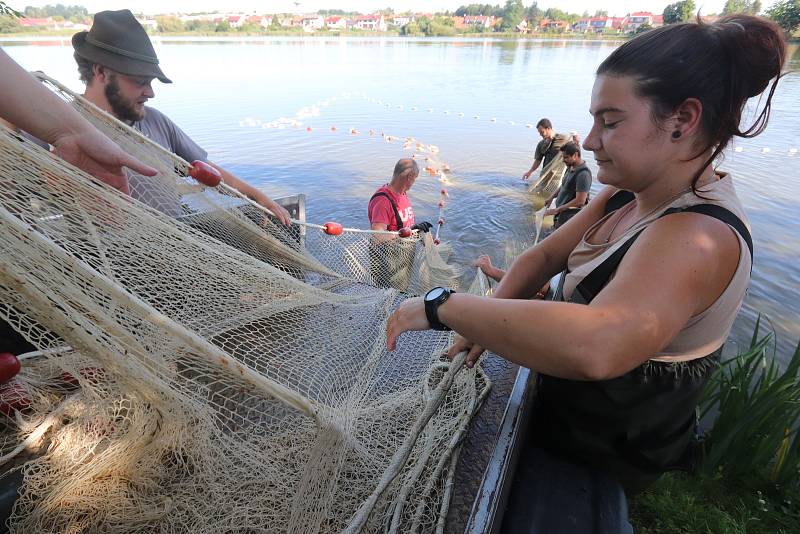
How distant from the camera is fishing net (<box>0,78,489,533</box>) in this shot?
1.20m

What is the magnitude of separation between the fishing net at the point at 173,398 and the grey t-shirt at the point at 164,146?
91cm

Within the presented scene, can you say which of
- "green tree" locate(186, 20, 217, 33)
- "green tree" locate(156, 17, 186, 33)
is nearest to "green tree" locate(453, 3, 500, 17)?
"green tree" locate(186, 20, 217, 33)

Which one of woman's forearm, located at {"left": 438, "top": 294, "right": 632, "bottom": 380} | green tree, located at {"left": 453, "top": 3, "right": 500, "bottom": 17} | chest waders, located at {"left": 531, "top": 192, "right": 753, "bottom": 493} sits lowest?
chest waders, located at {"left": 531, "top": 192, "right": 753, "bottom": 493}

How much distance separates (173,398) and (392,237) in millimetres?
3127

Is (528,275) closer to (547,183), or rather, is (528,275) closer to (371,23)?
(547,183)

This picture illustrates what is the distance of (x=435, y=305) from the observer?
1.26 meters

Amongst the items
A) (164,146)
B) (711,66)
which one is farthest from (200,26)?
(711,66)

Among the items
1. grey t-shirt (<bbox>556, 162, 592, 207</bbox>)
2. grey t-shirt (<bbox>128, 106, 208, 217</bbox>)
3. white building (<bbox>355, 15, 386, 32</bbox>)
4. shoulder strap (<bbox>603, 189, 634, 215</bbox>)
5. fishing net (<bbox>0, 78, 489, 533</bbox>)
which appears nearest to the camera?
fishing net (<bbox>0, 78, 489, 533</bbox>)

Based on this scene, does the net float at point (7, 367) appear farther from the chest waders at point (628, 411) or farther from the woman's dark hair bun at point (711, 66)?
the woman's dark hair bun at point (711, 66)

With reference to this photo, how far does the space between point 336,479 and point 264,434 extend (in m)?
0.41

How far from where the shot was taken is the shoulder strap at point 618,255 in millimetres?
1077

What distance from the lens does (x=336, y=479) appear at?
1526mm

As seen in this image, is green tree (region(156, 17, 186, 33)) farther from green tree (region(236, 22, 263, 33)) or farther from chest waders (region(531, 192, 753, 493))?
chest waders (region(531, 192, 753, 493))

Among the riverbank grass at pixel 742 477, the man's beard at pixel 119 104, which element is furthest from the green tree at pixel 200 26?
the riverbank grass at pixel 742 477
